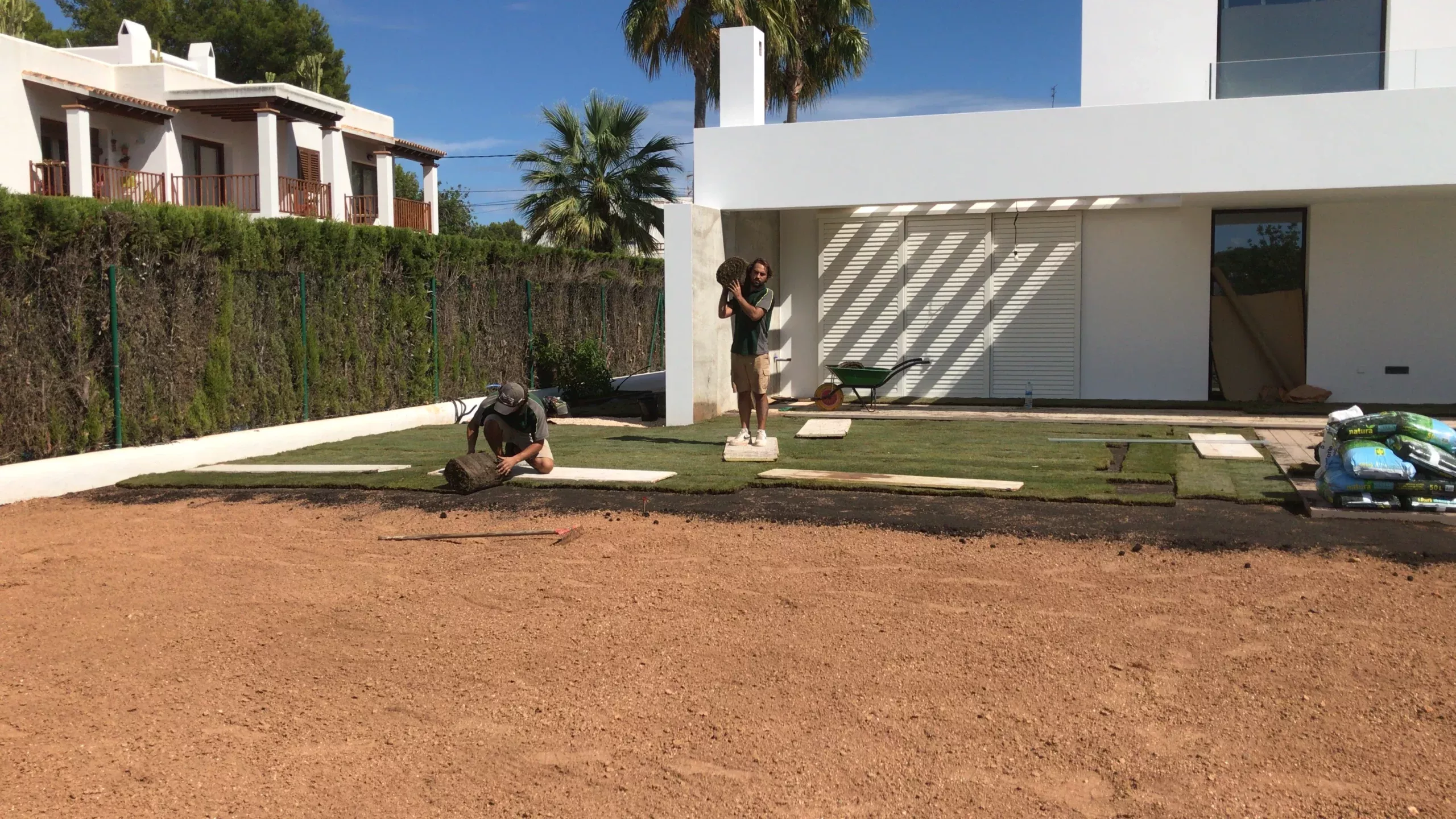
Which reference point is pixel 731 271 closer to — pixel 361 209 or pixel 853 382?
pixel 853 382

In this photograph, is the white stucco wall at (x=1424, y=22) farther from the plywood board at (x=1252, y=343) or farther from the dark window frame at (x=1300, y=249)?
the plywood board at (x=1252, y=343)

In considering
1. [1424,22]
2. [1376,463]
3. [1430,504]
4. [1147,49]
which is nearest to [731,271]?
[1376,463]

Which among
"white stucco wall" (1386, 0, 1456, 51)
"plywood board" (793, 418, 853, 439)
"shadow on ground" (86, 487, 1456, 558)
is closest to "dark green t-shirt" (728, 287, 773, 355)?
"shadow on ground" (86, 487, 1456, 558)

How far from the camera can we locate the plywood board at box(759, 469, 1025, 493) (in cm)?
891

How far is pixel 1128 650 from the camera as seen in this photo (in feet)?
17.0

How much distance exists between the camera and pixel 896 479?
30.4ft

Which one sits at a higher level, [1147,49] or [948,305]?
[1147,49]

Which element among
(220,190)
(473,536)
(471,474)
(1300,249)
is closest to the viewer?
(473,536)

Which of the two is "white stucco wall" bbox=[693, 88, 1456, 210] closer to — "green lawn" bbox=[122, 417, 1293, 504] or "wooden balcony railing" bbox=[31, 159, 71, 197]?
"green lawn" bbox=[122, 417, 1293, 504]

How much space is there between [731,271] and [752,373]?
979mm

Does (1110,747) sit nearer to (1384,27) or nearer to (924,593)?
(924,593)

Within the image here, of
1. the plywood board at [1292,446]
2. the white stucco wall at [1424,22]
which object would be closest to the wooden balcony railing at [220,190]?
the plywood board at [1292,446]

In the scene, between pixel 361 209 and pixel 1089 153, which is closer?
pixel 1089 153

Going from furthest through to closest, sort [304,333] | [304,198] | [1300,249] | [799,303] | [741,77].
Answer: [304,198], [799,303], [1300,249], [741,77], [304,333]
